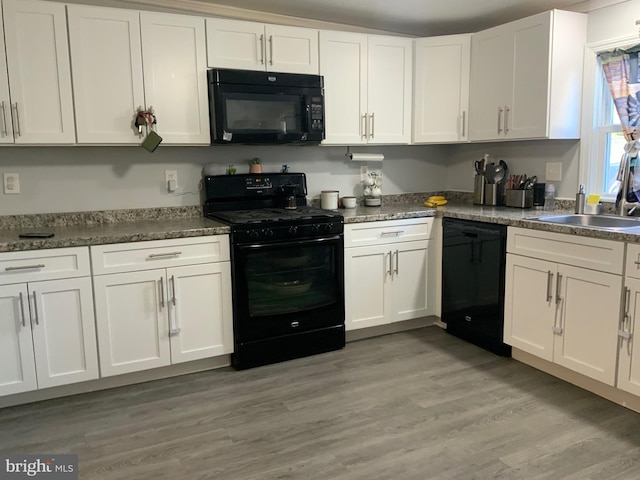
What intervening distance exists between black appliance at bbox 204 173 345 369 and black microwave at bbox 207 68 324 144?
1.26 ft

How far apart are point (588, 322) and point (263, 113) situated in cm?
224

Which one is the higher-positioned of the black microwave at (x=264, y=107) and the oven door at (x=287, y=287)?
the black microwave at (x=264, y=107)

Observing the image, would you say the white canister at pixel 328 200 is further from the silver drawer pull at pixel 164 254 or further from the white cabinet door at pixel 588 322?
the white cabinet door at pixel 588 322

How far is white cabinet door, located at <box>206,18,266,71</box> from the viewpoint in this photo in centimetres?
304

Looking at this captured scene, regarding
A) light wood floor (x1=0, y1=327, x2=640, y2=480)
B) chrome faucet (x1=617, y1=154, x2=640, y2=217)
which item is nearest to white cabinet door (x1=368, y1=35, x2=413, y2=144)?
chrome faucet (x1=617, y1=154, x2=640, y2=217)

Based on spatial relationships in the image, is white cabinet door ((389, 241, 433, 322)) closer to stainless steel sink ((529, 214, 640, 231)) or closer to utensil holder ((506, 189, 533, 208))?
utensil holder ((506, 189, 533, 208))

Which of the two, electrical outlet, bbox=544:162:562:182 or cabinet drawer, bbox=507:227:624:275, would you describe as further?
electrical outlet, bbox=544:162:562:182

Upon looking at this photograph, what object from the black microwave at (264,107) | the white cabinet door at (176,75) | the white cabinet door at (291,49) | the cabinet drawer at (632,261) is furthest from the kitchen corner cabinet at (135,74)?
the cabinet drawer at (632,261)

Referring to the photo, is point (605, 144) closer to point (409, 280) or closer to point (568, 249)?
point (568, 249)

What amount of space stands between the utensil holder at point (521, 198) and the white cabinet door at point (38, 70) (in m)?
2.91

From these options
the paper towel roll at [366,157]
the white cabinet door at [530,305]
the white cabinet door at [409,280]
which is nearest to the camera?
the white cabinet door at [530,305]

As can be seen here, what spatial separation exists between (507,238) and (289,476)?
6.18ft

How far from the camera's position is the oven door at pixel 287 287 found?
297cm

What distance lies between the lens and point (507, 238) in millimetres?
3012
